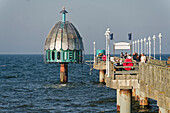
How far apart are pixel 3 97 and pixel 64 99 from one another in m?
7.68

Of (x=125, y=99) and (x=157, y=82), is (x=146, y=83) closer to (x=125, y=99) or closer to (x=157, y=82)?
(x=157, y=82)

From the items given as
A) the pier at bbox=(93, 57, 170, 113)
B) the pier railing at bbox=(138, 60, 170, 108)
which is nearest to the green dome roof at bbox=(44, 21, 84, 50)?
the pier at bbox=(93, 57, 170, 113)

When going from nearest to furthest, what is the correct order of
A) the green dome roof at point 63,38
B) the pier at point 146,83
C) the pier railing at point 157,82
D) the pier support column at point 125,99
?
1. the pier railing at point 157,82
2. the pier at point 146,83
3. the pier support column at point 125,99
4. the green dome roof at point 63,38

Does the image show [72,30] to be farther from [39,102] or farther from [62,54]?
[39,102]

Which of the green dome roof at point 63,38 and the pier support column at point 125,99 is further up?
the green dome roof at point 63,38

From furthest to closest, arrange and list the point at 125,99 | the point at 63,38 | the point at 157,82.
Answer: the point at 63,38, the point at 125,99, the point at 157,82

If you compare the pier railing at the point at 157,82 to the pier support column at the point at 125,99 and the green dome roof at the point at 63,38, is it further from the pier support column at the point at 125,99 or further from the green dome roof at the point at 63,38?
the green dome roof at the point at 63,38

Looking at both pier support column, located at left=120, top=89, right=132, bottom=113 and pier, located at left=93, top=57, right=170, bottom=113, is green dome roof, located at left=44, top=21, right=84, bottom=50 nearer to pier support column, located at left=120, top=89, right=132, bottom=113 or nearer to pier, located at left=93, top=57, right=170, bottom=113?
pier, located at left=93, top=57, right=170, bottom=113

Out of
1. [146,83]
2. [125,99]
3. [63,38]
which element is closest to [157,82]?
[146,83]

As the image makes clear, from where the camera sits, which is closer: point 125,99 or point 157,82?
point 157,82

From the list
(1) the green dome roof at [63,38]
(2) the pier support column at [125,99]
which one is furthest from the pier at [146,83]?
(1) the green dome roof at [63,38]

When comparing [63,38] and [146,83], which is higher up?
[63,38]

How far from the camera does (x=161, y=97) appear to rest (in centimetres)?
1711

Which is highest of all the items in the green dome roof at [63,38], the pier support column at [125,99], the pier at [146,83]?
the green dome roof at [63,38]
